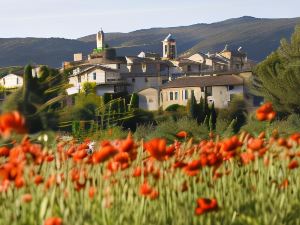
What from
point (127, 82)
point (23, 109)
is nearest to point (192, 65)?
point (127, 82)

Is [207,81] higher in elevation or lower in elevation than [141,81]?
higher

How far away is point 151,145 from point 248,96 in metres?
88.6

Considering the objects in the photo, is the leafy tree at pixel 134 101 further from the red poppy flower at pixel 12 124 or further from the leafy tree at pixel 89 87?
the red poppy flower at pixel 12 124

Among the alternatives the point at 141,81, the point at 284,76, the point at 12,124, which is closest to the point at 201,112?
Answer: the point at 284,76

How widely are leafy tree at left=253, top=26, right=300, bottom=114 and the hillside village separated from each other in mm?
10358

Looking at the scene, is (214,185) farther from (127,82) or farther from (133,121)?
(127,82)

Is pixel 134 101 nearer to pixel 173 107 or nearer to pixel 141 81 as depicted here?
pixel 173 107

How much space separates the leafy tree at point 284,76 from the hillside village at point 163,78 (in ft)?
34.0

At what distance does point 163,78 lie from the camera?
112625mm

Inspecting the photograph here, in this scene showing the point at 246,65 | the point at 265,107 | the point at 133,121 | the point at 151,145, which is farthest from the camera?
the point at 246,65

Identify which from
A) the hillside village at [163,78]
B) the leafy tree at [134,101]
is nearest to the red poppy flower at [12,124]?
the hillside village at [163,78]

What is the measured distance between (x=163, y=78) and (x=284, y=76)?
160ft

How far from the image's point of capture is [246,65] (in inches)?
5561

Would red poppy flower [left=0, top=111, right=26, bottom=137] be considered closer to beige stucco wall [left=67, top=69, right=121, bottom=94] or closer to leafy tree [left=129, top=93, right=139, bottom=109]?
leafy tree [left=129, top=93, right=139, bottom=109]
